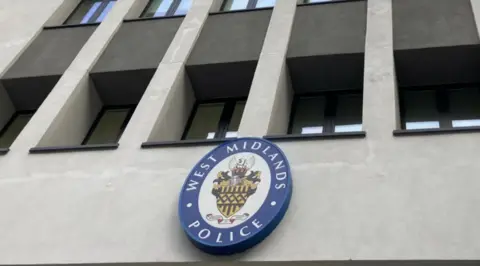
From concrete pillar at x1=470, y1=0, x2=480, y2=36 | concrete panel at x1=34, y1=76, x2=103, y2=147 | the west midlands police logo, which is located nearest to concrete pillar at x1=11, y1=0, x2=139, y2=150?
concrete panel at x1=34, y1=76, x2=103, y2=147

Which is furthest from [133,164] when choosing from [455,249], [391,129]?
→ [455,249]

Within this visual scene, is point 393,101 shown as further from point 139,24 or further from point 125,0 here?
point 125,0

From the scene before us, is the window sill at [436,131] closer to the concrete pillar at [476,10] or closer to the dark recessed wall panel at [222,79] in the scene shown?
the concrete pillar at [476,10]

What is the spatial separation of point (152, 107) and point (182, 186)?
2277 millimetres

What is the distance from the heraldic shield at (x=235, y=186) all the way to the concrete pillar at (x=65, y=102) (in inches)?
152

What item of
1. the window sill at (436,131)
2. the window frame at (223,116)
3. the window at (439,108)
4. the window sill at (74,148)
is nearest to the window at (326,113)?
the window at (439,108)

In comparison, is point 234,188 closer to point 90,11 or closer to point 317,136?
point 317,136

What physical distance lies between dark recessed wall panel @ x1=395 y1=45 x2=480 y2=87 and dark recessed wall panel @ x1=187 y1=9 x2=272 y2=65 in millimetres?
2868

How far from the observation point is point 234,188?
960cm

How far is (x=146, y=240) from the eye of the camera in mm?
9391

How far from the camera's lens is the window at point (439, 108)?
11234 mm

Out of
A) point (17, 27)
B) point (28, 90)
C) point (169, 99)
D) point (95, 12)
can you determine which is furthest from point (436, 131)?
point (17, 27)

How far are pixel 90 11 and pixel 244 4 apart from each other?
450cm

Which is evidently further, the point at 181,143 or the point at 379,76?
the point at 379,76
